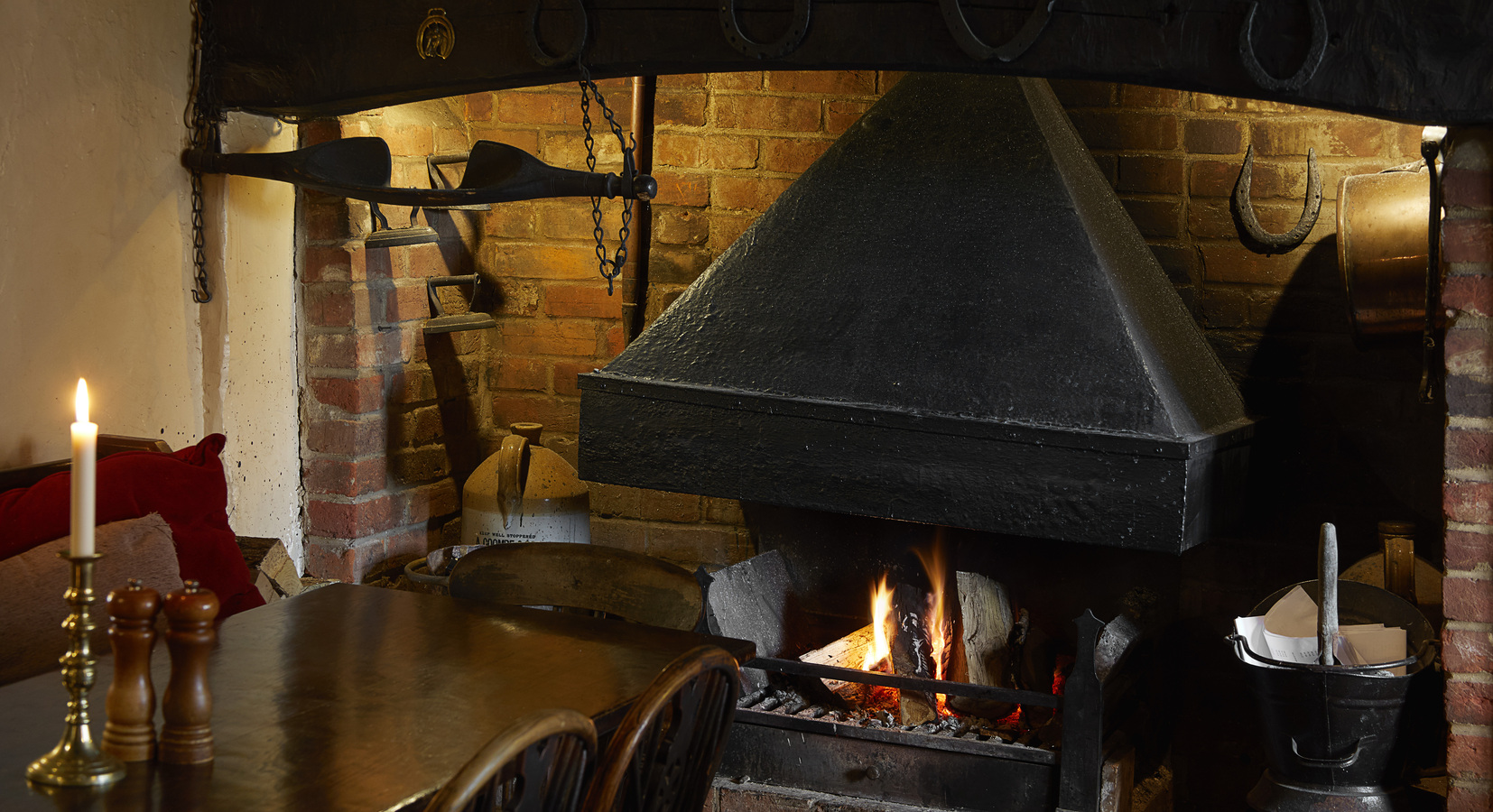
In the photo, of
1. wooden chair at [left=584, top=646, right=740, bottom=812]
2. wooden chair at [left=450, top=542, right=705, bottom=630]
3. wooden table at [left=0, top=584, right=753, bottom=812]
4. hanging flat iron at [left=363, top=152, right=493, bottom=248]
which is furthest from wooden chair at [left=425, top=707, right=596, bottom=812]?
hanging flat iron at [left=363, top=152, right=493, bottom=248]

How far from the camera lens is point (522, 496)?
3.11 metres

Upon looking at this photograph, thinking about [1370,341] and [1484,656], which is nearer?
[1484,656]

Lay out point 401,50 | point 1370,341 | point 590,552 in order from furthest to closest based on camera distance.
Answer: point 401,50 → point 1370,341 → point 590,552

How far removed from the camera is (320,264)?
307 centimetres

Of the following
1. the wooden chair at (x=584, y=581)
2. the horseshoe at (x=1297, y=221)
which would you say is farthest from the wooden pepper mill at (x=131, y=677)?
the horseshoe at (x=1297, y=221)

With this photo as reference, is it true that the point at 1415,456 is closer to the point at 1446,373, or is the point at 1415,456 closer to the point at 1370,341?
the point at 1370,341

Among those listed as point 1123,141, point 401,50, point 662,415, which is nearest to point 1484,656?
point 1123,141

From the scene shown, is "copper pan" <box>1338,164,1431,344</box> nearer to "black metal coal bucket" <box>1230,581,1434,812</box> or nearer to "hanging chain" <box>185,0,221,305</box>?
"black metal coal bucket" <box>1230,581,1434,812</box>

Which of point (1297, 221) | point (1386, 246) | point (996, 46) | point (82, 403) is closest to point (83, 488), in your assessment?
point (82, 403)

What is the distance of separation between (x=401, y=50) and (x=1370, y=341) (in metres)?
2.00

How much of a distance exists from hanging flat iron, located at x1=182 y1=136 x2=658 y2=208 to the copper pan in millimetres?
1299

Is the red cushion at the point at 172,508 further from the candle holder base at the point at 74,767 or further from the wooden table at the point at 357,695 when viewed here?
the candle holder base at the point at 74,767

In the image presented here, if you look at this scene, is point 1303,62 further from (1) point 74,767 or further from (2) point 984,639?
(1) point 74,767

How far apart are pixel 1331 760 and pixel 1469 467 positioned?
53cm
